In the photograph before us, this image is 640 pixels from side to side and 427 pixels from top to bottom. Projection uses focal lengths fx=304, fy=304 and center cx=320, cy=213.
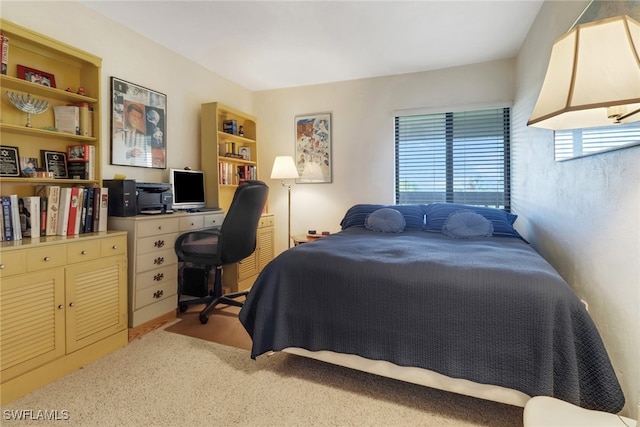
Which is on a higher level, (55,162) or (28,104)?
(28,104)

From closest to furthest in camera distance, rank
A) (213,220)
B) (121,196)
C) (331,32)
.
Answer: (121,196), (331,32), (213,220)

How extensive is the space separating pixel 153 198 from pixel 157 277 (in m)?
0.68

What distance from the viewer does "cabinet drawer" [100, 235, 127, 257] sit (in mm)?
2049

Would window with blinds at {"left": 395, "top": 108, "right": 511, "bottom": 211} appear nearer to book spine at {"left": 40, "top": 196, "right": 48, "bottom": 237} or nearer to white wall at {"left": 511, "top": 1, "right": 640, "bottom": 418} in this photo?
white wall at {"left": 511, "top": 1, "right": 640, "bottom": 418}

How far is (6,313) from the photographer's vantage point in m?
1.56

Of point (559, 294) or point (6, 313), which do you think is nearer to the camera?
point (559, 294)

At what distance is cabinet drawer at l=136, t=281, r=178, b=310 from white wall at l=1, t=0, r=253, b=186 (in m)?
1.01

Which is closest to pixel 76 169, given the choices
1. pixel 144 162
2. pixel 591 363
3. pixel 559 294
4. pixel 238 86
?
pixel 144 162

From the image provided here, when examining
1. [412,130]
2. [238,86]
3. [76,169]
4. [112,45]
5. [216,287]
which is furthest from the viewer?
[238,86]

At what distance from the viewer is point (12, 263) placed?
1586 mm

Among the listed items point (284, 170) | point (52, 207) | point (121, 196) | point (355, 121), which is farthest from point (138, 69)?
point (355, 121)

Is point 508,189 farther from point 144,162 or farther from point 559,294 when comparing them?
point 144,162

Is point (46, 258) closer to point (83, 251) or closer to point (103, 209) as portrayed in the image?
point (83, 251)

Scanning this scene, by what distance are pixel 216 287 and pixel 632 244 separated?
2.74 metres
